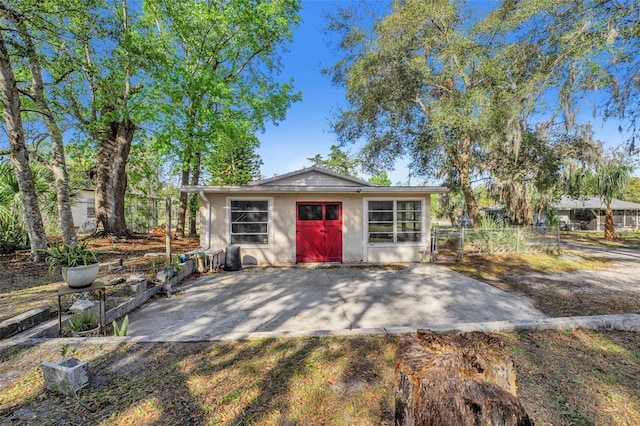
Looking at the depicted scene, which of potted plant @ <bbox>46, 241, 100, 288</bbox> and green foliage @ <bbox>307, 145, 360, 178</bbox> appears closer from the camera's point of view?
potted plant @ <bbox>46, 241, 100, 288</bbox>

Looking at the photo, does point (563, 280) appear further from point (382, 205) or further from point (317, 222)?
point (317, 222)

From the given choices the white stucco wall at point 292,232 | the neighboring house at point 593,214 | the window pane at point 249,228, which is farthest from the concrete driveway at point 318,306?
the neighboring house at point 593,214

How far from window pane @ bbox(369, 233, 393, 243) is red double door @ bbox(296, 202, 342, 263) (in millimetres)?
1022

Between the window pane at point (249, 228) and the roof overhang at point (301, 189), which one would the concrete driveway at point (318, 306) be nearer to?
the window pane at point (249, 228)

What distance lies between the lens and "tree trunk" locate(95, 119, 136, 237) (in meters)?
11.0

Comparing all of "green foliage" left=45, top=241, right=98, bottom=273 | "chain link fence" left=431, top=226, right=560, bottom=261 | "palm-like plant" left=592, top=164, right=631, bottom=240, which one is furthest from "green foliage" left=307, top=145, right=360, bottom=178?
"green foliage" left=45, top=241, right=98, bottom=273

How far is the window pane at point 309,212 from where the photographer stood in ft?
26.9

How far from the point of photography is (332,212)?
8328 mm

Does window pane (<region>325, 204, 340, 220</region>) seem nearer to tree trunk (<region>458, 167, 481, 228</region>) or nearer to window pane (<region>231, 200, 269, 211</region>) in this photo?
window pane (<region>231, 200, 269, 211</region>)

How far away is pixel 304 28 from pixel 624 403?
15.7 meters

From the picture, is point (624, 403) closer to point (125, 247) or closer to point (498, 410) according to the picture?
point (498, 410)

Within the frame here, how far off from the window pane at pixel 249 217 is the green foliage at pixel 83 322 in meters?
4.72

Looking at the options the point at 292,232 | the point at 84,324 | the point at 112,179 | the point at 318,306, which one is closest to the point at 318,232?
the point at 292,232

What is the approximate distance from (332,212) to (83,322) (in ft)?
20.3
